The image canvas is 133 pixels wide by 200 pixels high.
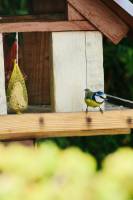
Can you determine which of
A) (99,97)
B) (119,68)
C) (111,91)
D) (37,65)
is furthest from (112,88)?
(99,97)

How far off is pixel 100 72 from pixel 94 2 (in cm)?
23

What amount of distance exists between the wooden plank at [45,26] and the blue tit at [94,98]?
220 mm

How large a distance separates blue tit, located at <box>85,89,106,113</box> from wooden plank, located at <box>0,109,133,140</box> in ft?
0.11

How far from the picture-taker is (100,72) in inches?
71.8

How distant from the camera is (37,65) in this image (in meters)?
2.25

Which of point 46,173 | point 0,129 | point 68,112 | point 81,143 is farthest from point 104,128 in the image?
point 81,143

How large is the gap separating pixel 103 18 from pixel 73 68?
199 millimetres

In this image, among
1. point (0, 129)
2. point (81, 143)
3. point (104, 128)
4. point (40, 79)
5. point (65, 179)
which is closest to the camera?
point (65, 179)

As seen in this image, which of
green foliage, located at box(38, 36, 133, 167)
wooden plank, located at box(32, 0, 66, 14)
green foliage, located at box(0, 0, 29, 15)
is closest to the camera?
wooden plank, located at box(32, 0, 66, 14)

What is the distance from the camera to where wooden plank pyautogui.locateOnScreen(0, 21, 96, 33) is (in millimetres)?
1739

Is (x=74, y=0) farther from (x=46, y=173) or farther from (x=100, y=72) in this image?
(x=46, y=173)

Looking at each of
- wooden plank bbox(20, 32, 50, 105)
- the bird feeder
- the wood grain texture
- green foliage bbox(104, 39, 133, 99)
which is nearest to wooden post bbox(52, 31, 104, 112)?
the bird feeder

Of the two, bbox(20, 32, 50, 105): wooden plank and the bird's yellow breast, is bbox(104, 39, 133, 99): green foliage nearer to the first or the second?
bbox(20, 32, 50, 105): wooden plank

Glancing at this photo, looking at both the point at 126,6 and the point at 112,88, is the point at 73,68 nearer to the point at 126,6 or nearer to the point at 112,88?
the point at 126,6
